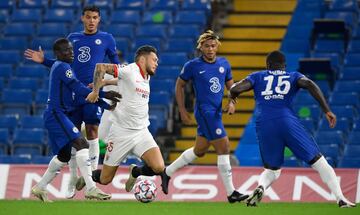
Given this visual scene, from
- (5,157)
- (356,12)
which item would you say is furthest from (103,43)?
(356,12)

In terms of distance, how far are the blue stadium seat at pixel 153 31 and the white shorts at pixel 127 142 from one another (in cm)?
873

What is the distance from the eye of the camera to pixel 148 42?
75.8ft

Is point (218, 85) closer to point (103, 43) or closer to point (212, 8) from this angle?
point (103, 43)

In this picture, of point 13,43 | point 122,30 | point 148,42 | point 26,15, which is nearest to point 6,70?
point 13,43

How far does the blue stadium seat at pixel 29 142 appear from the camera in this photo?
2097cm

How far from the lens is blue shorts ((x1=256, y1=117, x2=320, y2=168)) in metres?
14.1

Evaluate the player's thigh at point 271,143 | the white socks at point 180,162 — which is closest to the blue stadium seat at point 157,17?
the white socks at point 180,162

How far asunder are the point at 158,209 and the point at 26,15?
39.5 ft

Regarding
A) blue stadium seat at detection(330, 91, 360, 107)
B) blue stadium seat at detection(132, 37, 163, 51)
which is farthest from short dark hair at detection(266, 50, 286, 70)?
blue stadium seat at detection(132, 37, 163, 51)

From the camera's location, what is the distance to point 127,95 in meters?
14.6

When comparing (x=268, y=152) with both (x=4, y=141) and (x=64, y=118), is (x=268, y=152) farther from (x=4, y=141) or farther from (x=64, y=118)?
(x=4, y=141)

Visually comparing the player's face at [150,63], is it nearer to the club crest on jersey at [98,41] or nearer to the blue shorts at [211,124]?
the club crest on jersey at [98,41]

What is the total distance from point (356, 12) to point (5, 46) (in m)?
7.15

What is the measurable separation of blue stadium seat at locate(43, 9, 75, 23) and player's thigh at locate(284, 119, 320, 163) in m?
11.0
